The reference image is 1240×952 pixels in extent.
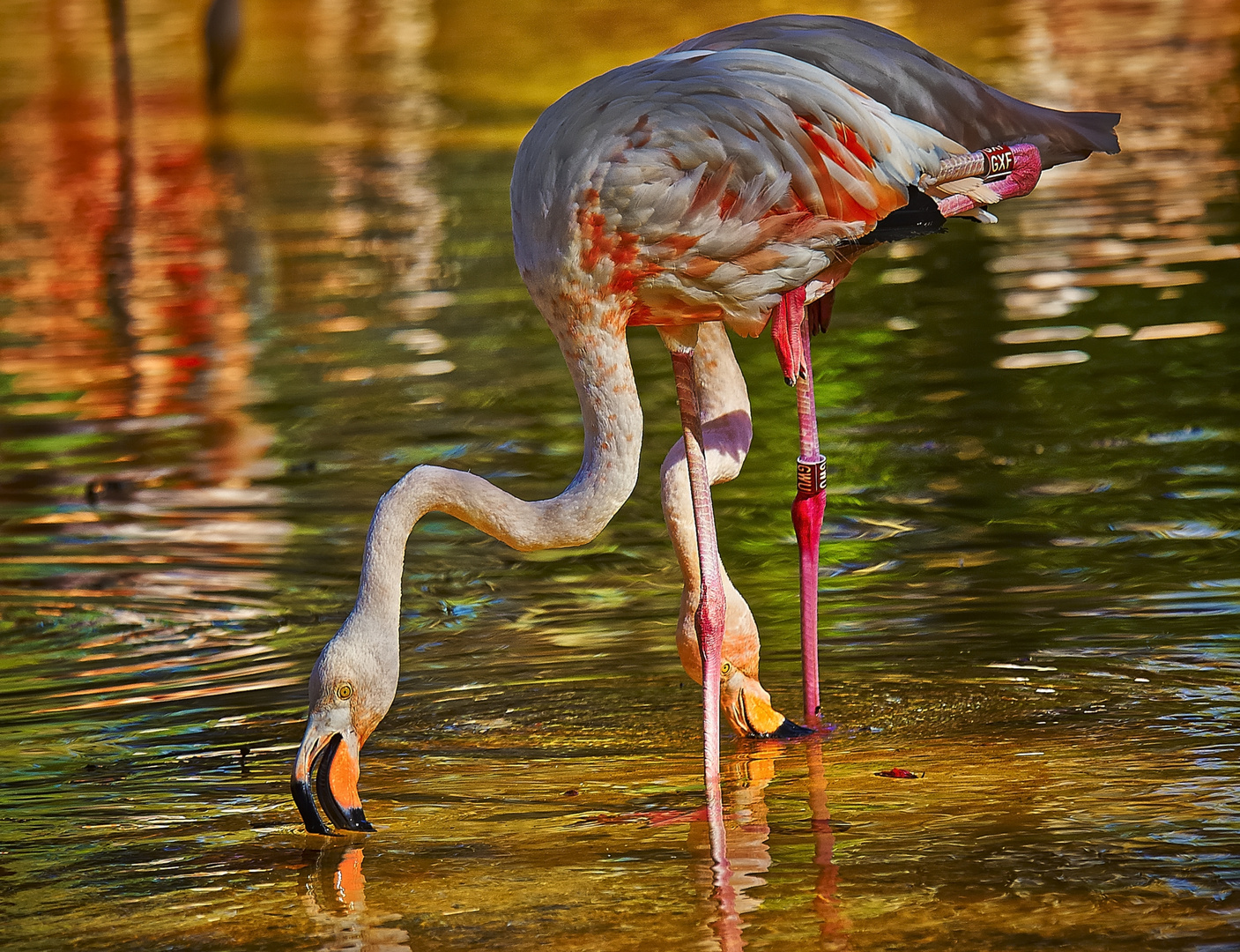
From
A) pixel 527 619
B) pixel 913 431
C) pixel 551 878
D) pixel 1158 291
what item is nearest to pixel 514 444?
pixel 913 431

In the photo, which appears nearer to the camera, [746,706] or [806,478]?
[746,706]

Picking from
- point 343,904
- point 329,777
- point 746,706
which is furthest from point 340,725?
point 746,706

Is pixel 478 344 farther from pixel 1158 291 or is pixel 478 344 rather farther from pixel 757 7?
pixel 757 7

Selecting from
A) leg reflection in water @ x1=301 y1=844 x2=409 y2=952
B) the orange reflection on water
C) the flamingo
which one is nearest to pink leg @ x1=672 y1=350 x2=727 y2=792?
the flamingo

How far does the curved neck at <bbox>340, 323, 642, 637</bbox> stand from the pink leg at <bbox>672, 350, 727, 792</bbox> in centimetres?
15

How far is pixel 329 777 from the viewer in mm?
4770

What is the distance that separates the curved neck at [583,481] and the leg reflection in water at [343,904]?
27.7 inches

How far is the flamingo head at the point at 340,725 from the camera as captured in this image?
187 inches

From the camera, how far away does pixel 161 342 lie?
12320 millimetres

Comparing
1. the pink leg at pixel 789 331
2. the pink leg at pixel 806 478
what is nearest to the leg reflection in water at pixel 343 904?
the pink leg at pixel 806 478

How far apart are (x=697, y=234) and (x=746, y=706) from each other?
1.34 metres

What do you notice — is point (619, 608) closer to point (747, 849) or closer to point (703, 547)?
point (703, 547)

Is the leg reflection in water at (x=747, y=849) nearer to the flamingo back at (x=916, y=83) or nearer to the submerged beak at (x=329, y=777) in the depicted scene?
the submerged beak at (x=329, y=777)

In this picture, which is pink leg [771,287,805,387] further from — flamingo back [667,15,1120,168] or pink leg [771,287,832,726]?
flamingo back [667,15,1120,168]
